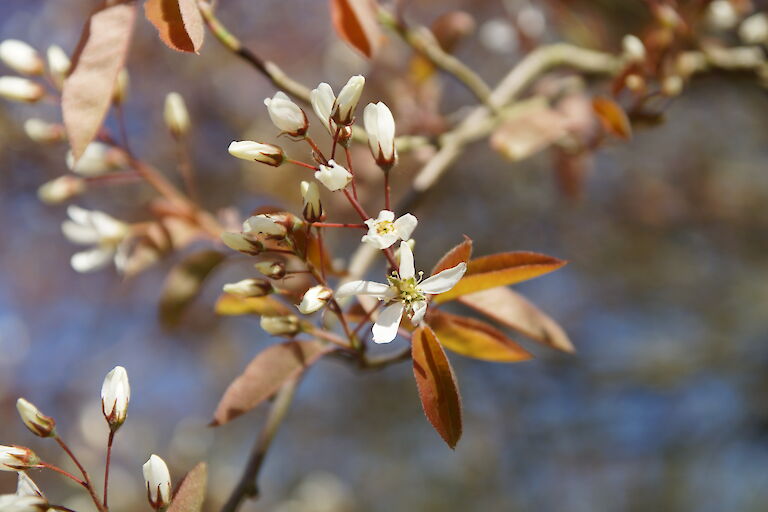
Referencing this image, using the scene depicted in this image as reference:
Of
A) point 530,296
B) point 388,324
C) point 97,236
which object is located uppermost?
point 388,324

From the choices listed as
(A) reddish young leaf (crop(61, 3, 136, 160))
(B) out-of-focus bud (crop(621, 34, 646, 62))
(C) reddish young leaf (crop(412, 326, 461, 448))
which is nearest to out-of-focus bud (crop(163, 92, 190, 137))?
(A) reddish young leaf (crop(61, 3, 136, 160))

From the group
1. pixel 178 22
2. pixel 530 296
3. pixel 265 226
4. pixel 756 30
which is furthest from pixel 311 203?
pixel 530 296

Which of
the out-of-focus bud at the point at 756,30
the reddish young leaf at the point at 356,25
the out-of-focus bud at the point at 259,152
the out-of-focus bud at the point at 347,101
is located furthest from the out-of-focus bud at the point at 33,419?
the out-of-focus bud at the point at 756,30

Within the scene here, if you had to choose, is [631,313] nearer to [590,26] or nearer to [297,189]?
[590,26]

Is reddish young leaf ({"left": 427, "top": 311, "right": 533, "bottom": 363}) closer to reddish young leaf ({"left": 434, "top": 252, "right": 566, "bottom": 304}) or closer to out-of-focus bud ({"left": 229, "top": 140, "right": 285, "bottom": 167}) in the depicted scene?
reddish young leaf ({"left": 434, "top": 252, "right": 566, "bottom": 304})

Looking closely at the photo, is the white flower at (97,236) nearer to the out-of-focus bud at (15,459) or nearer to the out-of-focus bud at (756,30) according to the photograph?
the out-of-focus bud at (15,459)

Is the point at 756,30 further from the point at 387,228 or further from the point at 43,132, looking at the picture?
the point at 43,132
